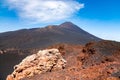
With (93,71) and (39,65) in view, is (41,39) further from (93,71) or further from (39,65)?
(93,71)

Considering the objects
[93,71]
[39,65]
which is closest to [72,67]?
[39,65]

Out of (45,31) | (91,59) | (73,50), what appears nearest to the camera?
(91,59)

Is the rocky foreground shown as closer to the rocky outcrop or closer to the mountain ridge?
the rocky outcrop

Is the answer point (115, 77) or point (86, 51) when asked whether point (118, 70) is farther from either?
point (86, 51)

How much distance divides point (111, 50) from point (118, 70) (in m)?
12.2

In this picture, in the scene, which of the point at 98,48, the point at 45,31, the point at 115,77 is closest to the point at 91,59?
the point at 98,48

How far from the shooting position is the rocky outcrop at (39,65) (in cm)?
1994

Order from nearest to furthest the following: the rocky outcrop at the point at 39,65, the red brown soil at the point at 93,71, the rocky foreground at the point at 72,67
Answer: the red brown soil at the point at 93,71 < the rocky foreground at the point at 72,67 < the rocky outcrop at the point at 39,65

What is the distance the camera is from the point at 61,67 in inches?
840

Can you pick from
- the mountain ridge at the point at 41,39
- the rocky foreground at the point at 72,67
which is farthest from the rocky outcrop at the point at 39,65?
the mountain ridge at the point at 41,39

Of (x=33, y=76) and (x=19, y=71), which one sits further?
(x=19, y=71)

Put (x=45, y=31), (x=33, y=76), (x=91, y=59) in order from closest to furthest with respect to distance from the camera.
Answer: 1. (x=33, y=76)
2. (x=91, y=59)
3. (x=45, y=31)

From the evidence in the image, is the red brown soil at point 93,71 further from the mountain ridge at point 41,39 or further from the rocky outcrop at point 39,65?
the mountain ridge at point 41,39

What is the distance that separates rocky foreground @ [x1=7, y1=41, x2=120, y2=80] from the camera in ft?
54.3
